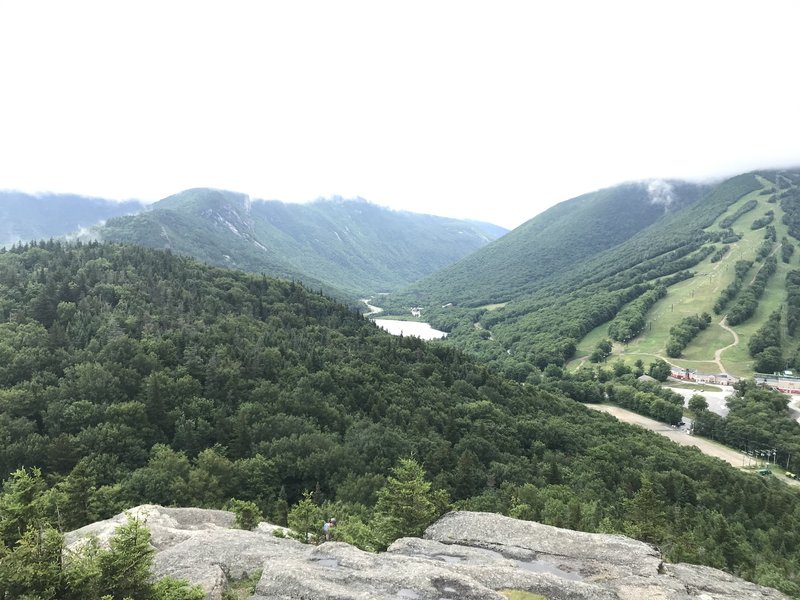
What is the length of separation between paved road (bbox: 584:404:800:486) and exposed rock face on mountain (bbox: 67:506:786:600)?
131 metres

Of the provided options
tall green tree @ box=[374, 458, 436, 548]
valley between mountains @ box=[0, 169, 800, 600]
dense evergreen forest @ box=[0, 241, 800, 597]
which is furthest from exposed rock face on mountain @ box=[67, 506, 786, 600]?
dense evergreen forest @ box=[0, 241, 800, 597]

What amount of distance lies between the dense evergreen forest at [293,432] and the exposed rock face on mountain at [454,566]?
6.75 metres

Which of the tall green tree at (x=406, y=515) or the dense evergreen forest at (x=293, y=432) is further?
the dense evergreen forest at (x=293, y=432)

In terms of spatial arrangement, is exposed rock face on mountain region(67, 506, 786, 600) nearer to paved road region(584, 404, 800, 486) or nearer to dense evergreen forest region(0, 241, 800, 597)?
dense evergreen forest region(0, 241, 800, 597)

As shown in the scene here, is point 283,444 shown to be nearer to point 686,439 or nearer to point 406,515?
point 406,515

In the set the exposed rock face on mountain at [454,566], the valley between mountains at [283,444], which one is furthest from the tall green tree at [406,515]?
the exposed rock face on mountain at [454,566]

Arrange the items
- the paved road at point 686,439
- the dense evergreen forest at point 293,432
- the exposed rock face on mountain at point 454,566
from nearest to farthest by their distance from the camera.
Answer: the exposed rock face on mountain at point 454,566
the dense evergreen forest at point 293,432
the paved road at point 686,439

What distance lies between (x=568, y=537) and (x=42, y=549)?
36508 mm

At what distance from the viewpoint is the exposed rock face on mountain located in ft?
93.1

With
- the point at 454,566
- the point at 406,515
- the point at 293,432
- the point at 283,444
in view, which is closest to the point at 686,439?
the point at 293,432

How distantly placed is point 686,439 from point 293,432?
472 ft

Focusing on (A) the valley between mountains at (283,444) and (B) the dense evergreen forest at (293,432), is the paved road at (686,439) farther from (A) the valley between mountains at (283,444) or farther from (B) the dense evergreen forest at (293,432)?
(B) the dense evergreen forest at (293,432)

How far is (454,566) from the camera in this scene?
3194 cm

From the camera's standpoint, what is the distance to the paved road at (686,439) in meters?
146
